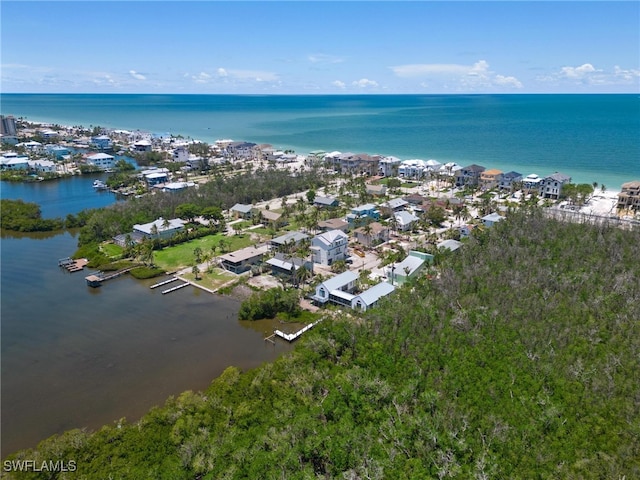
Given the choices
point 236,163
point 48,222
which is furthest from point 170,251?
point 236,163

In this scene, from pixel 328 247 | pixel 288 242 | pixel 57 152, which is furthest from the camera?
pixel 57 152

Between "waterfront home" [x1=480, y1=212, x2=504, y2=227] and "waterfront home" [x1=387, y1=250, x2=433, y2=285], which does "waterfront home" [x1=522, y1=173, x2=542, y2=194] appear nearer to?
"waterfront home" [x1=480, y1=212, x2=504, y2=227]

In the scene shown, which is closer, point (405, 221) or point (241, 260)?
point (241, 260)

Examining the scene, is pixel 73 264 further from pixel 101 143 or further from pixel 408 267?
pixel 101 143

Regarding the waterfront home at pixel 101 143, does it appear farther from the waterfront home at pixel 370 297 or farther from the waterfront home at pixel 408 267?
the waterfront home at pixel 370 297

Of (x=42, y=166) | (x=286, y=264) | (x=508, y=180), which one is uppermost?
(x=508, y=180)

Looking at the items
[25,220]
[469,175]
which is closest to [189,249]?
[25,220]

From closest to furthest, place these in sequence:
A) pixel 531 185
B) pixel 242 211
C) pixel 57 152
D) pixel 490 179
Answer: pixel 242 211, pixel 531 185, pixel 490 179, pixel 57 152
